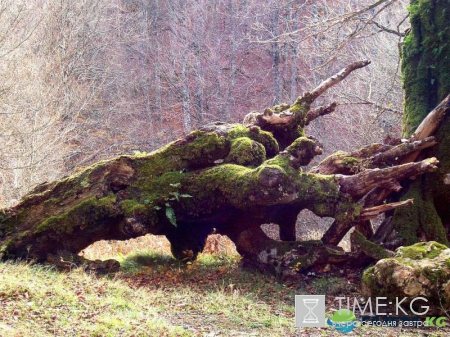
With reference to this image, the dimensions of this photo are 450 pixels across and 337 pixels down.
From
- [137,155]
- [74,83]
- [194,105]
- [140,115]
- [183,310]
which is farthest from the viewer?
[140,115]

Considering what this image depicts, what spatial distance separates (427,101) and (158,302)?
633 cm

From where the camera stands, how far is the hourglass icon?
570cm

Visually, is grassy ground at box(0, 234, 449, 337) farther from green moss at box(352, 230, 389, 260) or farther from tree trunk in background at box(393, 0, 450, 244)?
tree trunk in background at box(393, 0, 450, 244)

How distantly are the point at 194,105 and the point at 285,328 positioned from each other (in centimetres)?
1883

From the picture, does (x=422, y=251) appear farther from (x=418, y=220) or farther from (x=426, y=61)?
(x=426, y=61)

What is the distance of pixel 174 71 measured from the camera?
80.4 ft

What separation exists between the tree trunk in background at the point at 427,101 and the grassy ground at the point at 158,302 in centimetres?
169

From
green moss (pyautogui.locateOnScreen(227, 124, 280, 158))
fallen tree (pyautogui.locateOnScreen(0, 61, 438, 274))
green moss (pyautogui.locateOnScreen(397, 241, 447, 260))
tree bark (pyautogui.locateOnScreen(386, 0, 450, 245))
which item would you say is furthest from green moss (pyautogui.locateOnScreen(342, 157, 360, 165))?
green moss (pyautogui.locateOnScreen(397, 241, 447, 260))

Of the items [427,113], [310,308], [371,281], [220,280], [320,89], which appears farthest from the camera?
[320,89]

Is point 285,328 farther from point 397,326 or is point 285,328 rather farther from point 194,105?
point 194,105

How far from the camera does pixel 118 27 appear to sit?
23984 millimetres

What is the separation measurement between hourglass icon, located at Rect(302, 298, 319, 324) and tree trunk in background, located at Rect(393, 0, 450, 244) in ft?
7.55

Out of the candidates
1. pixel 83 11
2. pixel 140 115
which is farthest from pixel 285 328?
pixel 140 115

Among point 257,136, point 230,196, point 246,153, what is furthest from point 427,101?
point 230,196
